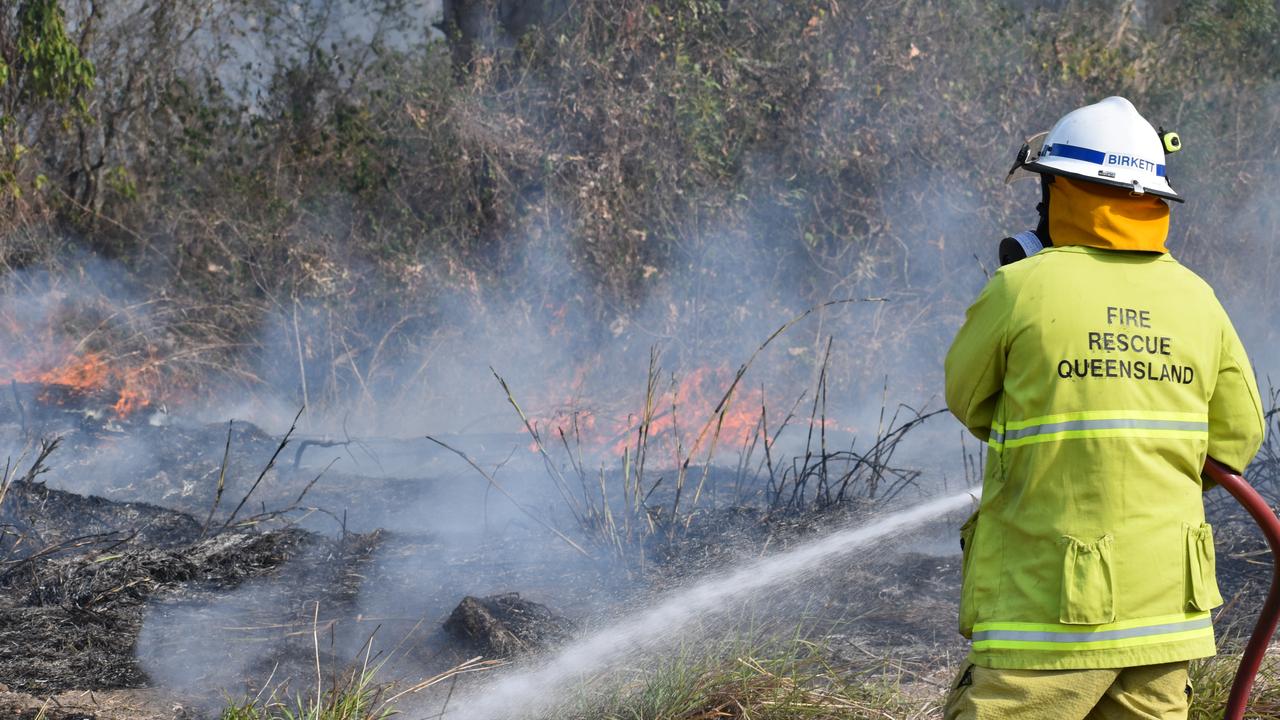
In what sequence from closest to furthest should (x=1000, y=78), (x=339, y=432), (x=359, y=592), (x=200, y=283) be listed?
(x=359, y=592), (x=339, y=432), (x=200, y=283), (x=1000, y=78)

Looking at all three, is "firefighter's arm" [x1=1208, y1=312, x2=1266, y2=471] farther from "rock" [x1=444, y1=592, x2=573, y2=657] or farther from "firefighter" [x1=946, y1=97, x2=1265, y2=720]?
"rock" [x1=444, y1=592, x2=573, y2=657]

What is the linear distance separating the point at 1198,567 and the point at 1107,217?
0.72 metres

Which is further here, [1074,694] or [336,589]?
[336,589]

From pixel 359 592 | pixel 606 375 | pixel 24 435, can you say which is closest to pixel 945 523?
pixel 359 592

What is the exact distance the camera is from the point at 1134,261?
238cm

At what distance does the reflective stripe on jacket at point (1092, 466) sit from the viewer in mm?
2258

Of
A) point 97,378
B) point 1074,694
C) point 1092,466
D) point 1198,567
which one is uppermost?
point 1092,466

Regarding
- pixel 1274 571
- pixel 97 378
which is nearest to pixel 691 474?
pixel 97 378

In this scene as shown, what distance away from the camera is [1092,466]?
2270 millimetres

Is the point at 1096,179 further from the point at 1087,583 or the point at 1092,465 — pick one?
the point at 1087,583

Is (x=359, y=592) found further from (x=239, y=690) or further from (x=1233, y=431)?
(x=1233, y=431)

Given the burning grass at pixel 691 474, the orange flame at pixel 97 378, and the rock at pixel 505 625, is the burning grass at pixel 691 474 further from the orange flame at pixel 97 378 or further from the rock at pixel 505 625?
the orange flame at pixel 97 378

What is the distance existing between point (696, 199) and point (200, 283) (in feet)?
13.5

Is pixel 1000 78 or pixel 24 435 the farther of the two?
pixel 1000 78
